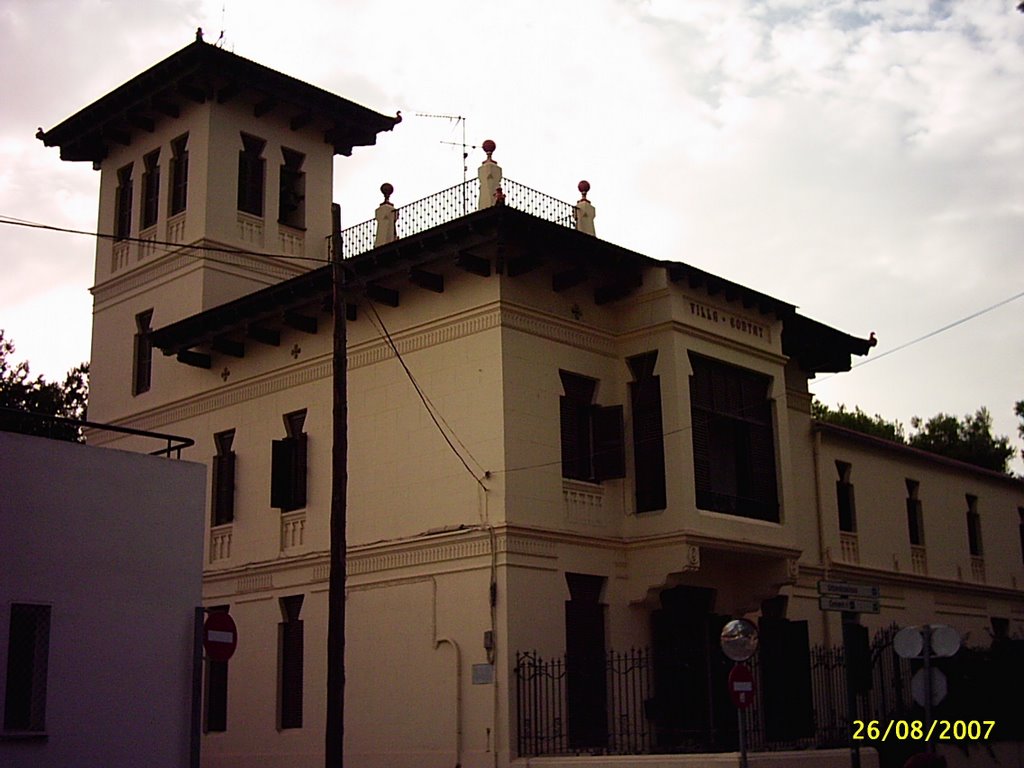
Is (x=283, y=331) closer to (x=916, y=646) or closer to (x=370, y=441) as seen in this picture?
(x=370, y=441)

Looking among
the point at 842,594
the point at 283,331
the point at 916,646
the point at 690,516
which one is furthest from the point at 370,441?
the point at 916,646

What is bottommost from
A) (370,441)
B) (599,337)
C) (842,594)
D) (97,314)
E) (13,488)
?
(842,594)

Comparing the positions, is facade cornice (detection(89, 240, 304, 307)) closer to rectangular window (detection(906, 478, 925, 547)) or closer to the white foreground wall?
the white foreground wall

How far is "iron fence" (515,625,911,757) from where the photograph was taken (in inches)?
782

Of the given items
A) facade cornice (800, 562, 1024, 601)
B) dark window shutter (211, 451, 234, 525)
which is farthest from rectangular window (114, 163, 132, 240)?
facade cornice (800, 562, 1024, 601)

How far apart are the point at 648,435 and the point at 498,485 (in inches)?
124

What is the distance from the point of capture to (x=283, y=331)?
25391 mm

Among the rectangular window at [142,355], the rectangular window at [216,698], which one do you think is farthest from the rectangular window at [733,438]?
the rectangular window at [142,355]

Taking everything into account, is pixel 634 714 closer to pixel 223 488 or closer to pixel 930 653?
pixel 930 653

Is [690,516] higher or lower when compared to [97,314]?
lower

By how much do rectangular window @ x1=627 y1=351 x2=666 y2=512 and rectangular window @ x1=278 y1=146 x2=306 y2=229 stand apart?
11.0m

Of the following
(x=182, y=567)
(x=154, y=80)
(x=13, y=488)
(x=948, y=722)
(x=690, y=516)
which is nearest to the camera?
(x=13, y=488)

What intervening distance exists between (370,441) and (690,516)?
578 centimetres

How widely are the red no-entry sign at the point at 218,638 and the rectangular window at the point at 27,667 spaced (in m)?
1.78
